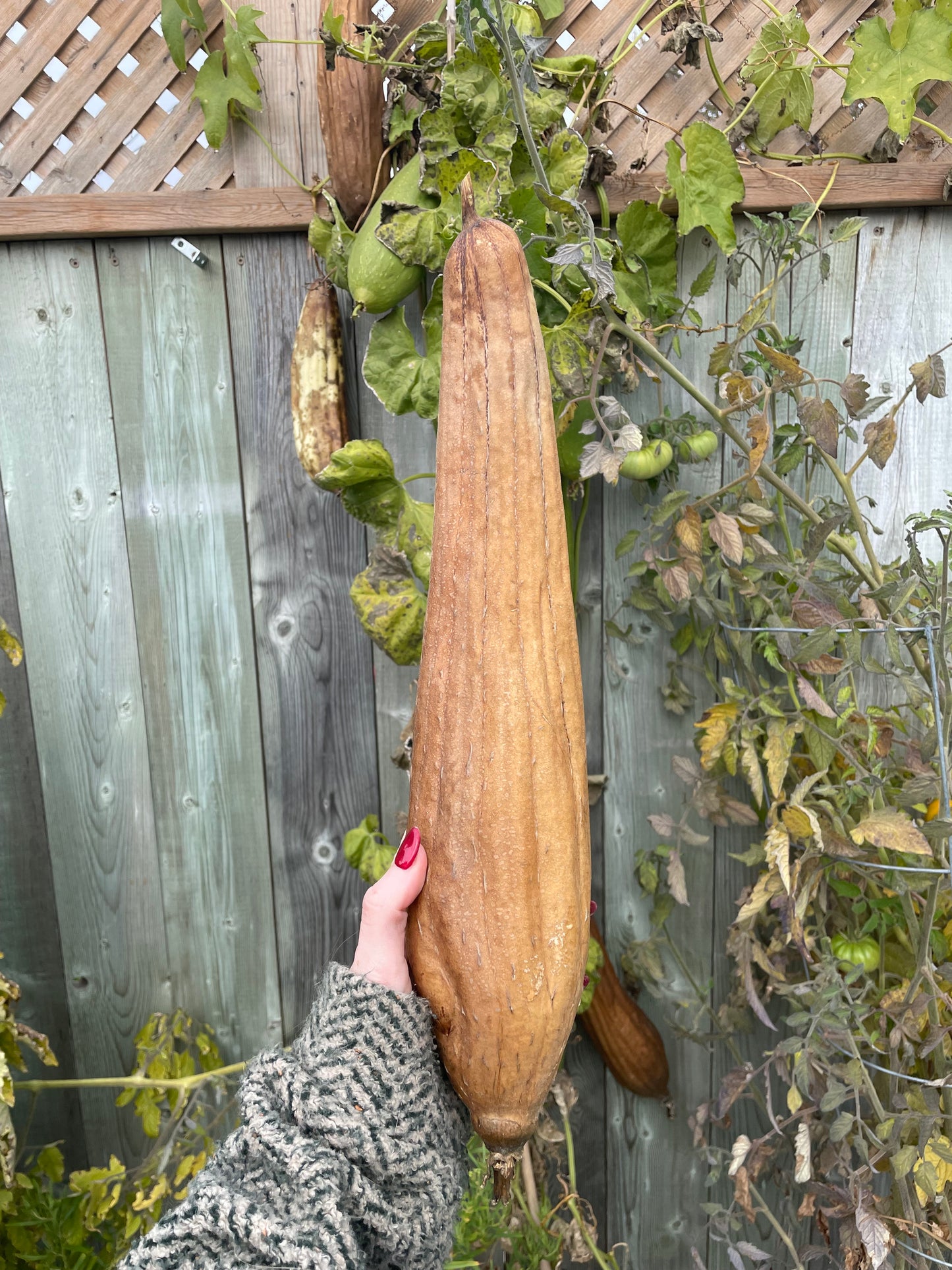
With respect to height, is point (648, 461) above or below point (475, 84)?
below

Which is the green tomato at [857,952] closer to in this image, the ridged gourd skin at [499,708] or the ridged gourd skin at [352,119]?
the ridged gourd skin at [499,708]

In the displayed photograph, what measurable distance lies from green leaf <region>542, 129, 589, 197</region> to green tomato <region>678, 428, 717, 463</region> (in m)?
0.34

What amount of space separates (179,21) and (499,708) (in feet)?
3.48

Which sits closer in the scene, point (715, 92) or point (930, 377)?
point (930, 377)

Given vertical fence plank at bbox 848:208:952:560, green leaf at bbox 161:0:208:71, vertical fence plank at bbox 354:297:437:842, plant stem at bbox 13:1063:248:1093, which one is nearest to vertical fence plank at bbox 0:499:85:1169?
plant stem at bbox 13:1063:248:1093

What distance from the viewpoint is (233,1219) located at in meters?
0.59

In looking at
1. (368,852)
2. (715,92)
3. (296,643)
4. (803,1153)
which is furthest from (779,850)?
(715,92)

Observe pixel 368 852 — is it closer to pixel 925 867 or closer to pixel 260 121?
pixel 925 867

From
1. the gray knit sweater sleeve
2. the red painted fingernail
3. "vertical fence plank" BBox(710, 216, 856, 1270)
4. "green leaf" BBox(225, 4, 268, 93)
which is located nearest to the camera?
the gray knit sweater sleeve

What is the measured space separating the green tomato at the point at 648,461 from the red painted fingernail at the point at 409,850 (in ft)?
1.84

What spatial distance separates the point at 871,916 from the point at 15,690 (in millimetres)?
1353

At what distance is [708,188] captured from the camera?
1.00 m

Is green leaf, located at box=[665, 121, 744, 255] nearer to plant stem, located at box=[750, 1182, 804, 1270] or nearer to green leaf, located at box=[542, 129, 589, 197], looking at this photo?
green leaf, located at box=[542, 129, 589, 197]

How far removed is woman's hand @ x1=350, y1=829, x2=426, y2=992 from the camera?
2.21 feet
